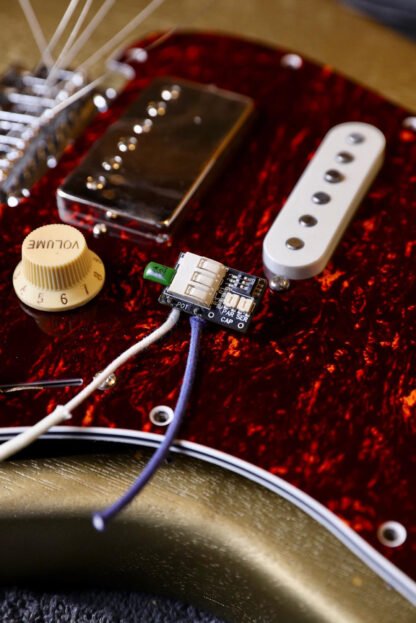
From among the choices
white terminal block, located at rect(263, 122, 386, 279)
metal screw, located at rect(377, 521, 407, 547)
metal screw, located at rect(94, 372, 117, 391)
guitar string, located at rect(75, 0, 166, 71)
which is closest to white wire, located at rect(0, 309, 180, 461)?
metal screw, located at rect(94, 372, 117, 391)

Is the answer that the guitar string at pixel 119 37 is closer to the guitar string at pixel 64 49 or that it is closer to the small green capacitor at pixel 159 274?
the guitar string at pixel 64 49

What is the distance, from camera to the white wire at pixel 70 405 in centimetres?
59

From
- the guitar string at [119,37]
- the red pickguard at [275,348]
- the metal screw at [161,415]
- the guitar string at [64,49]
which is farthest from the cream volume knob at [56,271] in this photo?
the guitar string at [119,37]

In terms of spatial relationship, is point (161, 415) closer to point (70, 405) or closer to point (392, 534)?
point (70, 405)

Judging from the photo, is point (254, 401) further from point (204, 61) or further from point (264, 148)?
point (204, 61)

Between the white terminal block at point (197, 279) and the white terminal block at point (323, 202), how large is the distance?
0.07 m

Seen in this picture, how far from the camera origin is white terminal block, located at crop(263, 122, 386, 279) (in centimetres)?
72

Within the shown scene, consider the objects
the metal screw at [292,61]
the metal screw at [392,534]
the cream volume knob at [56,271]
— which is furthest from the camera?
the metal screw at [292,61]

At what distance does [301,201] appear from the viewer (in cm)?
77

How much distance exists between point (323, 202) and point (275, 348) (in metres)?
0.19

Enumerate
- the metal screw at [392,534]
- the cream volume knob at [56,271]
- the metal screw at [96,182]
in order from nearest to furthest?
the metal screw at [392,534] → the cream volume knob at [56,271] → the metal screw at [96,182]

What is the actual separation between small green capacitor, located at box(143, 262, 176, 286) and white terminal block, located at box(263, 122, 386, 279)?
104 millimetres

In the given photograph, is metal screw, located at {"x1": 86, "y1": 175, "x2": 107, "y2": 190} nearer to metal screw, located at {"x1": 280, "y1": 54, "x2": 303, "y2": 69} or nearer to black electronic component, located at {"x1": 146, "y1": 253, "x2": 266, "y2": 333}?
black electronic component, located at {"x1": 146, "y1": 253, "x2": 266, "y2": 333}

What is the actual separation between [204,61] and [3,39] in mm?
342
